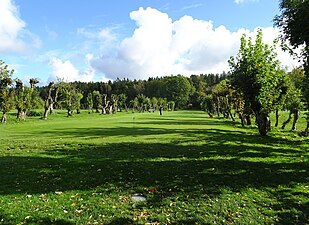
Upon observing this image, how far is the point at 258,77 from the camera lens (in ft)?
90.5

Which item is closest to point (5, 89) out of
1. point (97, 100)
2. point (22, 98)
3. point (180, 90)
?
point (22, 98)

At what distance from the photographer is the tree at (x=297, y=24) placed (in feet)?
46.5

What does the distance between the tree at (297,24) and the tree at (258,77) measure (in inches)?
424

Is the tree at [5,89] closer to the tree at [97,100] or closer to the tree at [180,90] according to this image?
the tree at [97,100]

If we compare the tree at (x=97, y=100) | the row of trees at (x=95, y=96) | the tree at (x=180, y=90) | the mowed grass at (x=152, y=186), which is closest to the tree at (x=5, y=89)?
the row of trees at (x=95, y=96)

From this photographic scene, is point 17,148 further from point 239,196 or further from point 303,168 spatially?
point 303,168

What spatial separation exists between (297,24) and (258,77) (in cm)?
1307

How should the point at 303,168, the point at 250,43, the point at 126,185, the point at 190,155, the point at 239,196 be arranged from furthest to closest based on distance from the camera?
the point at 250,43 → the point at 190,155 → the point at 303,168 → the point at 126,185 → the point at 239,196

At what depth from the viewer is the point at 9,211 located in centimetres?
840

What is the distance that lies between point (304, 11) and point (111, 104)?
101m

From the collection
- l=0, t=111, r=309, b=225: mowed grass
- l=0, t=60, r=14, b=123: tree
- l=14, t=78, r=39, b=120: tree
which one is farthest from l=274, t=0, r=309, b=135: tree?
l=14, t=78, r=39, b=120: tree

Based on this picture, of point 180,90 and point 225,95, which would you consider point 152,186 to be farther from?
point 180,90

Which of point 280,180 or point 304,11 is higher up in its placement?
point 304,11

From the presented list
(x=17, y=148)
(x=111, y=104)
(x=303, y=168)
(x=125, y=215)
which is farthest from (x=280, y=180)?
(x=111, y=104)
